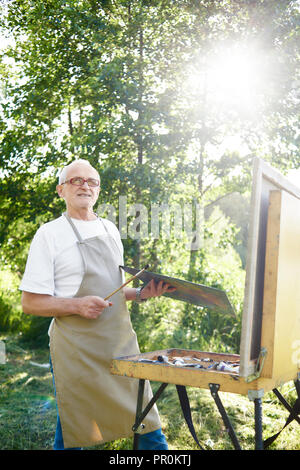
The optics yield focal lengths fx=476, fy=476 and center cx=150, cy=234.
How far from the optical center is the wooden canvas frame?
4.96 ft

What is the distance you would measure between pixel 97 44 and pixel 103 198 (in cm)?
182

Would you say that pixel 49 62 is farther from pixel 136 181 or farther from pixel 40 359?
pixel 40 359

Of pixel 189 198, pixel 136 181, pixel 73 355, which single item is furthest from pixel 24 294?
pixel 189 198

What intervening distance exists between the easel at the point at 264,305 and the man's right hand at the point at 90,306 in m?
0.43

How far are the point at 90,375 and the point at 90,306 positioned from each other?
34 centimetres

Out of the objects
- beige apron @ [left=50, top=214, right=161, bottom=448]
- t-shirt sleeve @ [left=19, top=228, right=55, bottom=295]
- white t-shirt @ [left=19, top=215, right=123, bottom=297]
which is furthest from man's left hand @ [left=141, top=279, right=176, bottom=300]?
t-shirt sleeve @ [left=19, top=228, right=55, bottom=295]

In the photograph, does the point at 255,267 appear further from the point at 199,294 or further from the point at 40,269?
the point at 40,269

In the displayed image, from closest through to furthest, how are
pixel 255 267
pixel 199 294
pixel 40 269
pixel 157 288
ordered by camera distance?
pixel 255 267, pixel 199 294, pixel 40 269, pixel 157 288

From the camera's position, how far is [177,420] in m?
3.73

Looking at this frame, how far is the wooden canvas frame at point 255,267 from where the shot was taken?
1513 millimetres

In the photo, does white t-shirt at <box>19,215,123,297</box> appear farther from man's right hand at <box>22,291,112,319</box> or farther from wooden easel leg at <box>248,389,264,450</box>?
wooden easel leg at <box>248,389,264,450</box>

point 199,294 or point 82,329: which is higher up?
point 199,294

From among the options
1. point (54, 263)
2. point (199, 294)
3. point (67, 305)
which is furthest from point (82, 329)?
point (199, 294)

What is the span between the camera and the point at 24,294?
2145 mm
